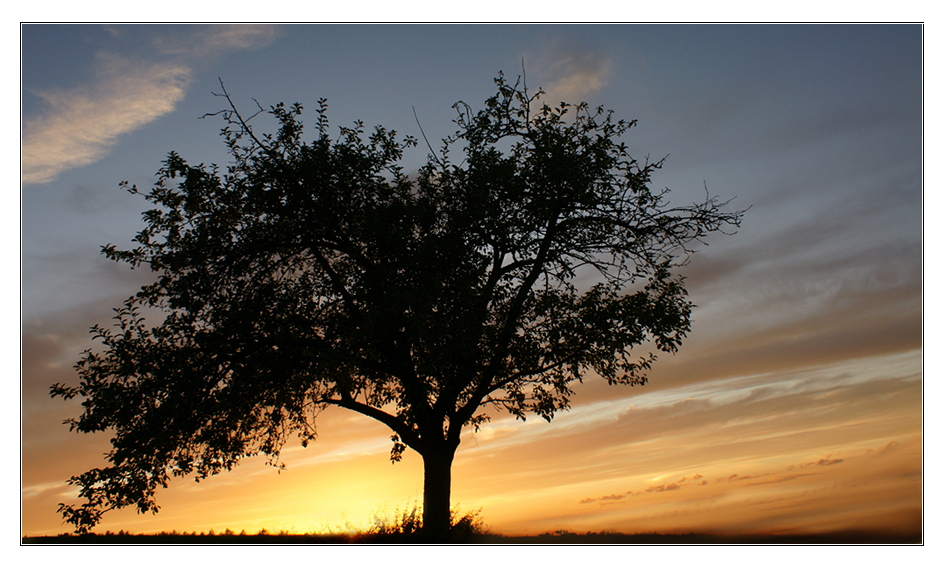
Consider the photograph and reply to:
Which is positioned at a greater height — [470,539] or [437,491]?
[437,491]

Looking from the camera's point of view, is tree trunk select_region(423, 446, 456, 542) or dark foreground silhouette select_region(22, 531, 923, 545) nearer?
dark foreground silhouette select_region(22, 531, 923, 545)

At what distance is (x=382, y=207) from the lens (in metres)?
18.5

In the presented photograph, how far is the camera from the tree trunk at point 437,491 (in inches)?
708

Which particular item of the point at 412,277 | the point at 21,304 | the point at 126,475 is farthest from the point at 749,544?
the point at 21,304

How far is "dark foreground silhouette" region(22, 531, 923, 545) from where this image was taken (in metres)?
15.6

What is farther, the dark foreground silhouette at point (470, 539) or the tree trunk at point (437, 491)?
the tree trunk at point (437, 491)

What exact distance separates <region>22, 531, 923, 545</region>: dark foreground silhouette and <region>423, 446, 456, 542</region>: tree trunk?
40cm

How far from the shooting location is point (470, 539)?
1836 cm

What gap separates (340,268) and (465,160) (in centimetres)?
537

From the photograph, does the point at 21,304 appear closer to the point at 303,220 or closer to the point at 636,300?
the point at 303,220

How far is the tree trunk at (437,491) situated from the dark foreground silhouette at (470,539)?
0.40 m

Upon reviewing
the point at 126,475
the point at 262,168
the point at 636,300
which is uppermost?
the point at 262,168

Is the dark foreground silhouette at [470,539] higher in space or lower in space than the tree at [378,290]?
lower

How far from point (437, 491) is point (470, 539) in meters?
1.72
